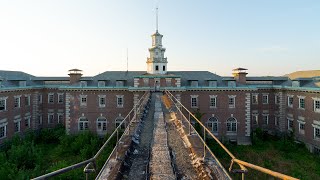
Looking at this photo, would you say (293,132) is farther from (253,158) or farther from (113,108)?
(113,108)

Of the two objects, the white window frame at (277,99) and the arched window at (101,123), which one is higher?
the white window frame at (277,99)

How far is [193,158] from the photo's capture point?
734cm

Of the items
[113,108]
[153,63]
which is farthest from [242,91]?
[113,108]

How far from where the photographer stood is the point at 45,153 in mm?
30344

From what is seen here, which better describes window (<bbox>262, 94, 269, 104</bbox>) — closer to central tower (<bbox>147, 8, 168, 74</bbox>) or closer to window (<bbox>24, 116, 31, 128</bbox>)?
central tower (<bbox>147, 8, 168, 74</bbox>)

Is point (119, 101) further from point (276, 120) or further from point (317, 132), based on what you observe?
point (317, 132)

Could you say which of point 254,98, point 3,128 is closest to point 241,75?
point 254,98

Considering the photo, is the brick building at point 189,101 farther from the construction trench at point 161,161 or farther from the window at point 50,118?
the construction trench at point 161,161

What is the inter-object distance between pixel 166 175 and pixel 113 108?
30558 millimetres

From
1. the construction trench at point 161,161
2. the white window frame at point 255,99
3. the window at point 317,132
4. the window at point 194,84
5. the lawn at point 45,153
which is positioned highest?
the window at point 194,84

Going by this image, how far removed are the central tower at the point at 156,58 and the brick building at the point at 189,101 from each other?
4121mm

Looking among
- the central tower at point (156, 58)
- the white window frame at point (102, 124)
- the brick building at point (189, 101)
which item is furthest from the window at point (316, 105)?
the white window frame at point (102, 124)

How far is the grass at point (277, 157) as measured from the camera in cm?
2439

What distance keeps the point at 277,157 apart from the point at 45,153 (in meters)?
28.3
